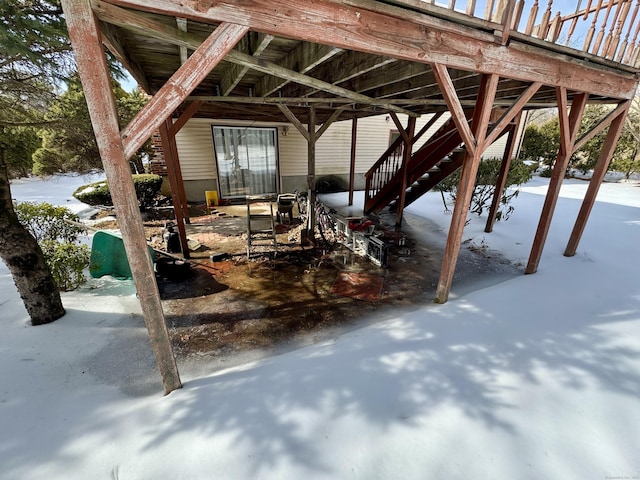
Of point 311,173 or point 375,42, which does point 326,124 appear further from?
point 375,42

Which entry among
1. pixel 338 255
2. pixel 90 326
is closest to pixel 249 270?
pixel 338 255

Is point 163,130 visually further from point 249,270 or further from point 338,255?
point 338,255

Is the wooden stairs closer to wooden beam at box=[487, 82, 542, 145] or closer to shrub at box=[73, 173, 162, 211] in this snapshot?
wooden beam at box=[487, 82, 542, 145]

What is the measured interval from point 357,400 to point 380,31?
2.70 meters

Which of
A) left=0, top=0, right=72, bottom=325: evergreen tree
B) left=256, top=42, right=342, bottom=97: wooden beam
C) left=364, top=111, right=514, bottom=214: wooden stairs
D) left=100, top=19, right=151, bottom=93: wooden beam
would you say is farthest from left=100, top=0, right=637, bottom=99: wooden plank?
left=364, top=111, right=514, bottom=214: wooden stairs

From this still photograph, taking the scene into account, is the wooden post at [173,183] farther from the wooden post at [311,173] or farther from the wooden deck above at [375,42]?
the wooden post at [311,173]

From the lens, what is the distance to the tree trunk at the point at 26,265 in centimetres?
246

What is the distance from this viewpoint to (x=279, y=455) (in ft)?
5.06

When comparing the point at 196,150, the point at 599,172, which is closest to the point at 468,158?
the point at 599,172

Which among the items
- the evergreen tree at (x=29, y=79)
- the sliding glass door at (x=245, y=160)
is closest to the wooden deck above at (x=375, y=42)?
the evergreen tree at (x=29, y=79)

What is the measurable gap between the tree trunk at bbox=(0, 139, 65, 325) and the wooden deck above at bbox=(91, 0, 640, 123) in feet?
6.03

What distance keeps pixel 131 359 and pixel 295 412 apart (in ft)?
5.99

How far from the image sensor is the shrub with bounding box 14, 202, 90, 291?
Result: 3.47 m

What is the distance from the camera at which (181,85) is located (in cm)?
152
